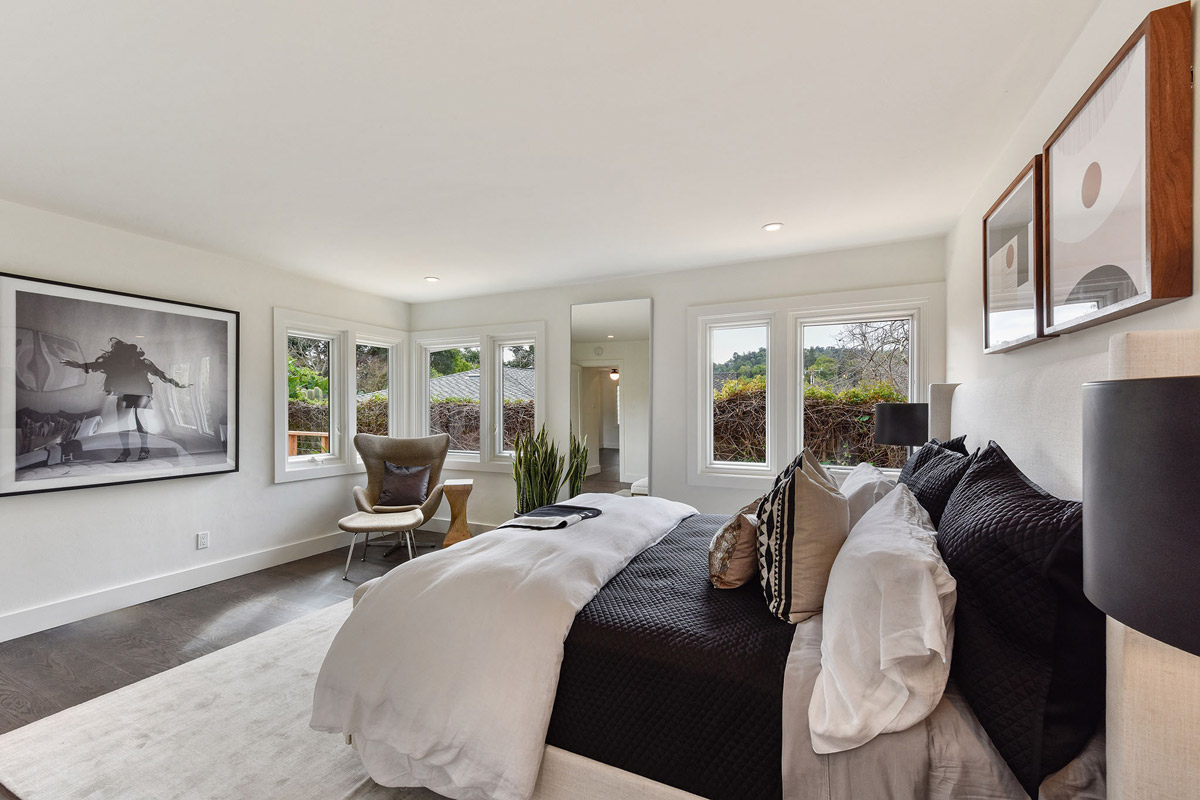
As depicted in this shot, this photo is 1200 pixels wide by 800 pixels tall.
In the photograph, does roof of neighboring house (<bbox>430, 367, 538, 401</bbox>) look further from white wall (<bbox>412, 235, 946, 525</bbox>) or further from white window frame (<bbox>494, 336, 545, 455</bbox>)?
white wall (<bbox>412, 235, 946, 525</bbox>)

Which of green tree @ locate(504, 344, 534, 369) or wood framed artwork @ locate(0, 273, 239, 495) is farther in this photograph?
green tree @ locate(504, 344, 534, 369)

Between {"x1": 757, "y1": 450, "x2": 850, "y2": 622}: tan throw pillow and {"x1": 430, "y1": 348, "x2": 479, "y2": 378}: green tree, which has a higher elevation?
{"x1": 430, "y1": 348, "x2": 479, "y2": 378}: green tree

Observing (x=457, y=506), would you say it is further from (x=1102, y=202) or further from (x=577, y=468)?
(x=1102, y=202)

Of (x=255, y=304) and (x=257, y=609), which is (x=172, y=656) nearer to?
(x=257, y=609)

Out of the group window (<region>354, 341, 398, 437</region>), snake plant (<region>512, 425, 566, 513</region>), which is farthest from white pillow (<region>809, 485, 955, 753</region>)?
window (<region>354, 341, 398, 437</region>)

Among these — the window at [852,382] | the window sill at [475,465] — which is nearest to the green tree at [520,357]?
the window sill at [475,465]

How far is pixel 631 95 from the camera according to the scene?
75.5 inches

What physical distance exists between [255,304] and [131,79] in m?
2.57

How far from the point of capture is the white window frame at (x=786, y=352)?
3.52 metres

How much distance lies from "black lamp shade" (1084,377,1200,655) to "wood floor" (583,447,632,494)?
13.1 feet

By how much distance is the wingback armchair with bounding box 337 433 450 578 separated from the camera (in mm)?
4090

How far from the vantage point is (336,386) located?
495 centimetres

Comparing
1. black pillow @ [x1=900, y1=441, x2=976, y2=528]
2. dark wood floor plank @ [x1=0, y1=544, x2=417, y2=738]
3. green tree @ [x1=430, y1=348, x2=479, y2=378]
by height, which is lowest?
dark wood floor plank @ [x1=0, y1=544, x2=417, y2=738]

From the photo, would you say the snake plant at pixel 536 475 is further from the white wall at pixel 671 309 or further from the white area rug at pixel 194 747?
the white area rug at pixel 194 747
